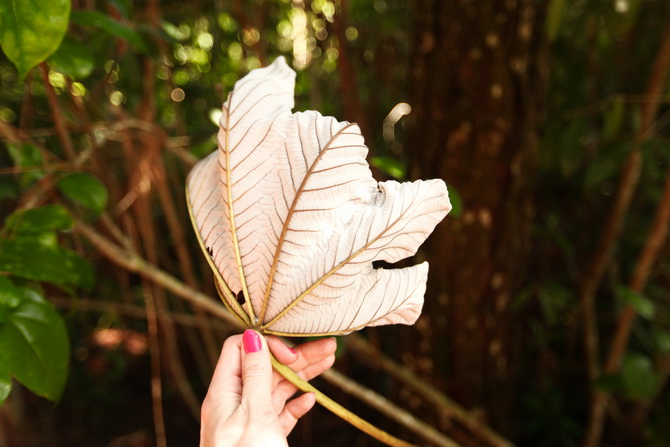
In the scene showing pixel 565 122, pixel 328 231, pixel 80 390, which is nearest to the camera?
pixel 328 231

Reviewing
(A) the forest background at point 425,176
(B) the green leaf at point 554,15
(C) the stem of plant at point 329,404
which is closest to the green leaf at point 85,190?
(A) the forest background at point 425,176

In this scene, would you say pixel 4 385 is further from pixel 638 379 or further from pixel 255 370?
pixel 638 379

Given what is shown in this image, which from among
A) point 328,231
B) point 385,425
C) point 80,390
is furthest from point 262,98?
point 80,390

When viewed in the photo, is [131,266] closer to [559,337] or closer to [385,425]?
[385,425]

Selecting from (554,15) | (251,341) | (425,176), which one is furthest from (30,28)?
(554,15)

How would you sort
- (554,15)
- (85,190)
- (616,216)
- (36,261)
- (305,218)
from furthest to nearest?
1. (616,216)
2. (554,15)
3. (85,190)
4. (36,261)
5. (305,218)

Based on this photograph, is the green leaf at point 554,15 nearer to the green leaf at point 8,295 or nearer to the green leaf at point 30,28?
the green leaf at point 30,28

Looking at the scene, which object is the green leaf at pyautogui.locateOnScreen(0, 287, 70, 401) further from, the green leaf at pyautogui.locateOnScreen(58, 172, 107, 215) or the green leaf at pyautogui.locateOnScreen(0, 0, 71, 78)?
the green leaf at pyautogui.locateOnScreen(0, 0, 71, 78)
